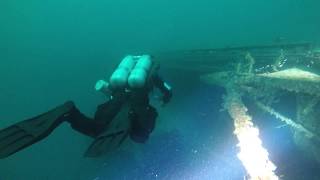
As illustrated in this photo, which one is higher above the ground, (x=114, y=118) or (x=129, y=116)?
(x=129, y=116)

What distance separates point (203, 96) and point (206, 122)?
125 centimetres

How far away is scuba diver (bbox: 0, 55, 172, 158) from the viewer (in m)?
4.99

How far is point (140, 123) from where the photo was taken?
18.8ft

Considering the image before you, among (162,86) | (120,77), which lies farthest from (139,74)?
(162,86)

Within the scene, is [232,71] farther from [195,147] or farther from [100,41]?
[100,41]

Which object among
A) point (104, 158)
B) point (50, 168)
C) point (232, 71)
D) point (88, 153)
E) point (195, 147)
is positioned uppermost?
point (88, 153)

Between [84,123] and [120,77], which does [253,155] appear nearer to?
[120,77]

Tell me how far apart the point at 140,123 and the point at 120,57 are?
57.5 feet

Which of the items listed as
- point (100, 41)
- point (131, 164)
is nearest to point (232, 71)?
point (131, 164)

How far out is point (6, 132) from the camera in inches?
200

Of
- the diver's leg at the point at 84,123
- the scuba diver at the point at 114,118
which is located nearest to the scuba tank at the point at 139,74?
the scuba diver at the point at 114,118

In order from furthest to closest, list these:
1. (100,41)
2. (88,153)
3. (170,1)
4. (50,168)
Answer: (170,1), (100,41), (50,168), (88,153)

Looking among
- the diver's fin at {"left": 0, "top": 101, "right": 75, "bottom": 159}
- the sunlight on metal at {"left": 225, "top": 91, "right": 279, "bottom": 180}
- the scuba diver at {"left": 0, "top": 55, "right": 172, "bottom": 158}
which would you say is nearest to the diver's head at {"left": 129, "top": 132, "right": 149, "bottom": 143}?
the scuba diver at {"left": 0, "top": 55, "right": 172, "bottom": 158}

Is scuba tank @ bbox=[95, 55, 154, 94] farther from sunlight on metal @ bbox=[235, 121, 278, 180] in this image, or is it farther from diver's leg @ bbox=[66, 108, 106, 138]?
sunlight on metal @ bbox=[235, 121, 278, 180]
